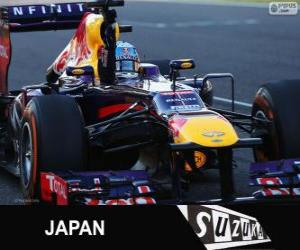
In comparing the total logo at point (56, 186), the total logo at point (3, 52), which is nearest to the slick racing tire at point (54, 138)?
the total logo at point (56, 186)

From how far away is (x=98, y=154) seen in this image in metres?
7.84

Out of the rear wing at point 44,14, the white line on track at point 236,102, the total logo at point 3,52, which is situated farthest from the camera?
the white line on track at point 236,102

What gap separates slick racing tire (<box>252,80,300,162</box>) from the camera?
24.2ft

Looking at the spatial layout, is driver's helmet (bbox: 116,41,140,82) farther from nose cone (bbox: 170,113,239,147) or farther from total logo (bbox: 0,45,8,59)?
nose cone (bbox: 170,113,239,147)

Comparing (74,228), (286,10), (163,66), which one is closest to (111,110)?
(163,66)

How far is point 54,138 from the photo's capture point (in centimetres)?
709

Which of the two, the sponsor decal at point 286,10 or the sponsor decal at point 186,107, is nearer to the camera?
the sponsor decal at point 186,107

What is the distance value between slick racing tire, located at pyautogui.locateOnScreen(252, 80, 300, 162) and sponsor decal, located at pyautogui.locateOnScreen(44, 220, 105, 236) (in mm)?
2160

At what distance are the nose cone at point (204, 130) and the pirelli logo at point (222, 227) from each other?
36.8 inches

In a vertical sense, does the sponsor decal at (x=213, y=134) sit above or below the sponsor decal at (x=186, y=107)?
below

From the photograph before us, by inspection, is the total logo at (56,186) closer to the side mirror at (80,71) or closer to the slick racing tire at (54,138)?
the slick racing tire at (54,138)

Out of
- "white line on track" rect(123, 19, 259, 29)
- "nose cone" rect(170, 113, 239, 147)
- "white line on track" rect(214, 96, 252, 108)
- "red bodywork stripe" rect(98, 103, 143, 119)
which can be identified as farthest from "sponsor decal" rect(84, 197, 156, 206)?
"white line on track" rect(123, 19, 259, 29)

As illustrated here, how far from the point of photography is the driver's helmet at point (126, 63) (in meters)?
8.37

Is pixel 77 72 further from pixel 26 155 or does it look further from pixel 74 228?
pixel 74 228
